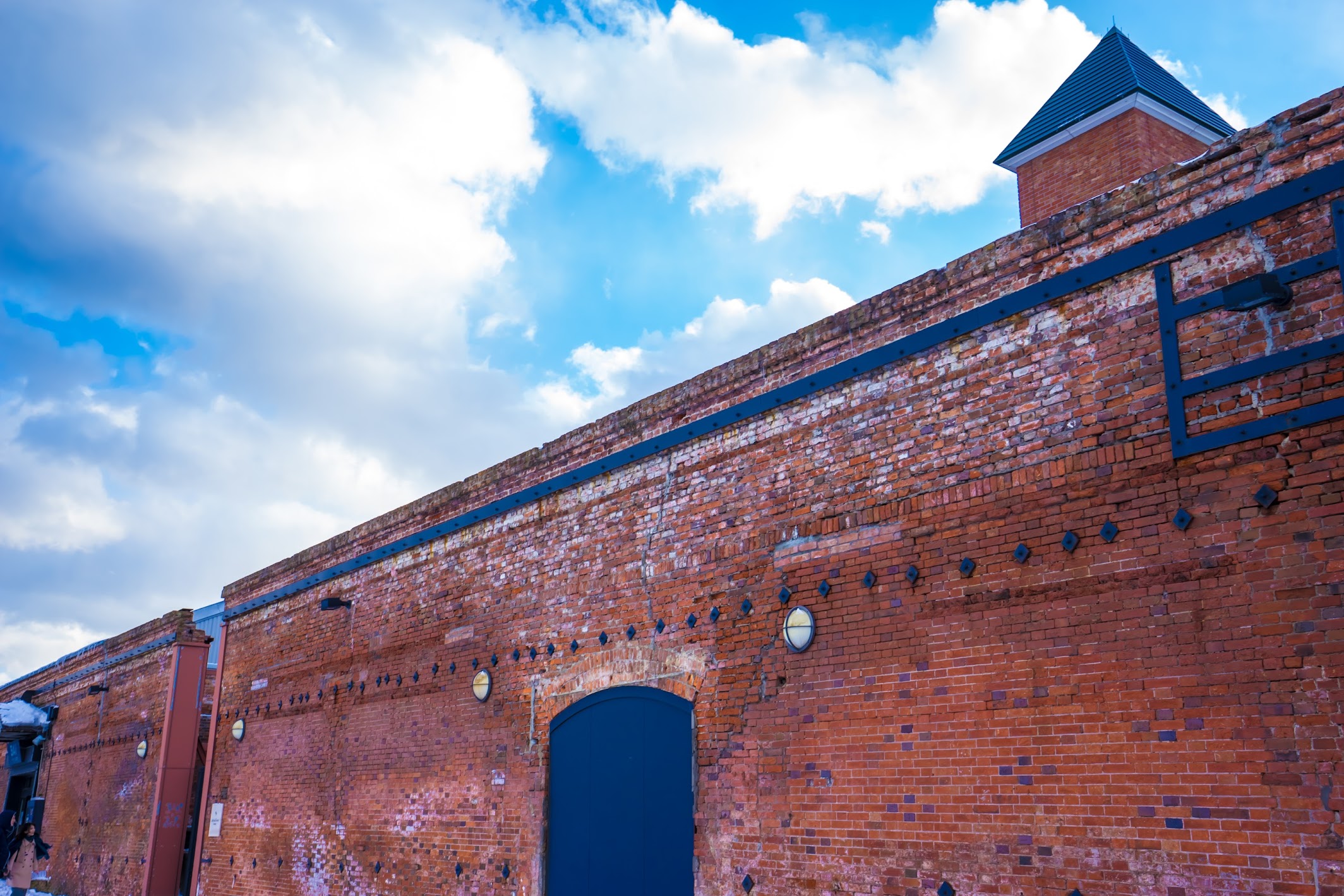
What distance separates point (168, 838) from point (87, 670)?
8186mm

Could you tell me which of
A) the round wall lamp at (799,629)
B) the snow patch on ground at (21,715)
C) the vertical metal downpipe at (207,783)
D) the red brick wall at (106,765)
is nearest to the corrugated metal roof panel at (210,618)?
the snow patch on ground at (21,715)

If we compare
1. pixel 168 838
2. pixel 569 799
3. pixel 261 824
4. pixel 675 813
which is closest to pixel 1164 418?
pixel 675 813

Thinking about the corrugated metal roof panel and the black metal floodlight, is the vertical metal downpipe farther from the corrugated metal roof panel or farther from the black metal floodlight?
the black metal floodlight

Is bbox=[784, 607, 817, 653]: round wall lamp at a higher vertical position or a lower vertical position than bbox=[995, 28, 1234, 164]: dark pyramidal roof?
lower

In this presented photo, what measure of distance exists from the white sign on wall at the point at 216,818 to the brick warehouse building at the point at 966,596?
662 centimetres

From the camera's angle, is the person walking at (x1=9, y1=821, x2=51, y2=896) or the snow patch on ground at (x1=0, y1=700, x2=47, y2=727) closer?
the person walking at (x1=9, y1=821, x2=51, y2=896)

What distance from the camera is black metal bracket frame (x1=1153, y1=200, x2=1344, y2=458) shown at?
18.9 feet

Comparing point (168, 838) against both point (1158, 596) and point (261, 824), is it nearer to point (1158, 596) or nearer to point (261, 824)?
point (261, 824)

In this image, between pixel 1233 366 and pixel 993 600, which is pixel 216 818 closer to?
pixel 993 600

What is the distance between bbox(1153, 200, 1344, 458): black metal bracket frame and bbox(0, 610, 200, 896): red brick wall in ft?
66.7

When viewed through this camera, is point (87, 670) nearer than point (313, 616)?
No

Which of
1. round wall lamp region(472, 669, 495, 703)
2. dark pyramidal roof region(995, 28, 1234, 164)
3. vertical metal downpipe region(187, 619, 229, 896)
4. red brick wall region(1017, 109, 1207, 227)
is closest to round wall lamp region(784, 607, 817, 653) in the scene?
round wall lamp region(472, 669, 495, 703)

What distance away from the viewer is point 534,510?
483 inches

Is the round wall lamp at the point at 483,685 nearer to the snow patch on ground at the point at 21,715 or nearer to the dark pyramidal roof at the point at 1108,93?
the dark pyramidal roof at the point at 1108,93
